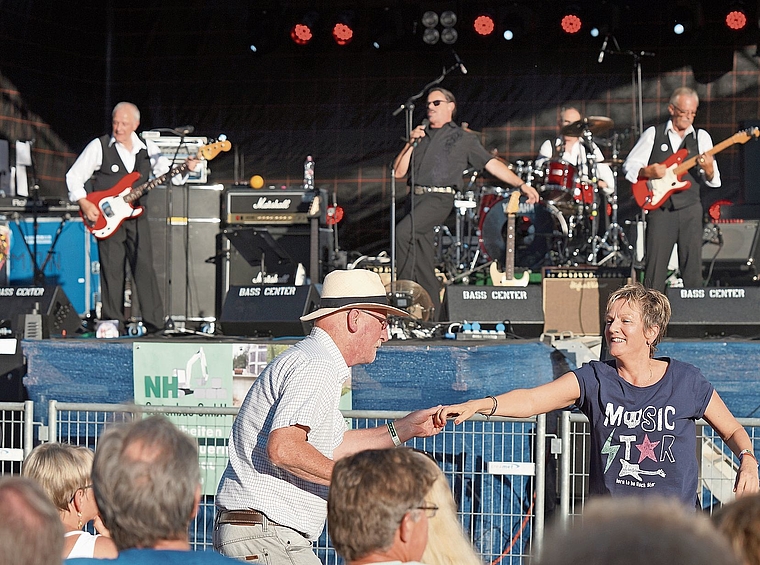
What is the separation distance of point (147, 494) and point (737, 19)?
480 inches

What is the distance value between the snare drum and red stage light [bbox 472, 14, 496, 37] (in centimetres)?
225

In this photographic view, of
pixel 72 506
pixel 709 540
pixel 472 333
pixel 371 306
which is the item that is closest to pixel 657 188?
pixel 472 333

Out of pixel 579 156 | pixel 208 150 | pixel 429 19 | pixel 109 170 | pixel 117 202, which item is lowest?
pixel 117 202

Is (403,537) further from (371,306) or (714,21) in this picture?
(714,21)

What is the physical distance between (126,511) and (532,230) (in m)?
10.0

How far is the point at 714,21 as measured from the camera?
13.4 meters

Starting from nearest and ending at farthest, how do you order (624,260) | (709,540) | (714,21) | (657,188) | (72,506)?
(709,540)
(72,506)
(657,188)
(624,260)
(714,21)

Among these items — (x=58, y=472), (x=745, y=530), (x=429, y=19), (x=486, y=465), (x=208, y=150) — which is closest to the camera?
(x=745, y=530)

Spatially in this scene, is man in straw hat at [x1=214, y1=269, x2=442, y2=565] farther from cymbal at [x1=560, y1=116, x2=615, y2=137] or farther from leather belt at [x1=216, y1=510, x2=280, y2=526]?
cymbal at [x1=560, y1=116, x2=615, y2=137]

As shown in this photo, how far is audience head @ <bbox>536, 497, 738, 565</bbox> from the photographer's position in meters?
1.29

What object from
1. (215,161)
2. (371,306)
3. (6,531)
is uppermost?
(215,161)

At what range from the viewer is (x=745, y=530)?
1760 mm

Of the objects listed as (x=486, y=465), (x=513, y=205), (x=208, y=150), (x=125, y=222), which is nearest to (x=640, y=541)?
(x=486, y=465)

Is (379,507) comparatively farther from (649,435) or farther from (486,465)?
(486,465)
